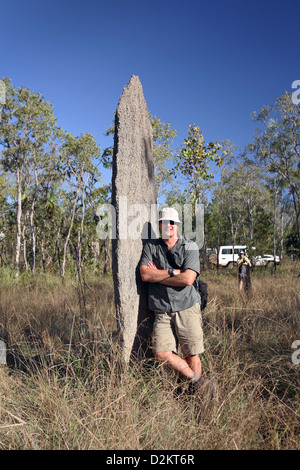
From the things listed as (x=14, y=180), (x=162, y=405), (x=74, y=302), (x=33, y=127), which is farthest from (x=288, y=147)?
(x=162, y=405)

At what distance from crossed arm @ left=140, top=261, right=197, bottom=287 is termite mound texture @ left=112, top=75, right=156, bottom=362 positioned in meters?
0.16

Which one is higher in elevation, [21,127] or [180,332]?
[21,127]

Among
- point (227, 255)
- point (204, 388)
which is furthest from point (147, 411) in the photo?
point (227, 255)

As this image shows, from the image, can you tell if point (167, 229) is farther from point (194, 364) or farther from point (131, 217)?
point (194, 364)

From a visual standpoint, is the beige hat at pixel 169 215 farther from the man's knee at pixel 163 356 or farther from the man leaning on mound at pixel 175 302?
the man's knee at pixel 163 356

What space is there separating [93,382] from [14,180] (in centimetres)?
1457

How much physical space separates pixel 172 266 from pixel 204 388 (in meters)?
1.09

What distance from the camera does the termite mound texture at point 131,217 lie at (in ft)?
10.4

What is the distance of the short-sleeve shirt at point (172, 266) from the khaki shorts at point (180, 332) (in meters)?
0.07

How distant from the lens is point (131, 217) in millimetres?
3467

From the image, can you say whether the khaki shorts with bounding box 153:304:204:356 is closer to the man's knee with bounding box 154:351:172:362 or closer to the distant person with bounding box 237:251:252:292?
the man's knee with bounding box 154:351:172:362

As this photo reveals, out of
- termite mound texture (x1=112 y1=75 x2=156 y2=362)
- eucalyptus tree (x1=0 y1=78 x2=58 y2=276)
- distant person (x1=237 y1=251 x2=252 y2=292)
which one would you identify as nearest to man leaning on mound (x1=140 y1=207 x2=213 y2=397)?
termite mound texture (x1=112 y1=75 x2=156 y2=362)

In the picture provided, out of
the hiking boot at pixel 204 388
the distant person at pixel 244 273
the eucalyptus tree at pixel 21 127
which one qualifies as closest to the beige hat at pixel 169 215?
the hiking boot at pixel 204 388

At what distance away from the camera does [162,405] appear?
8.74ft
